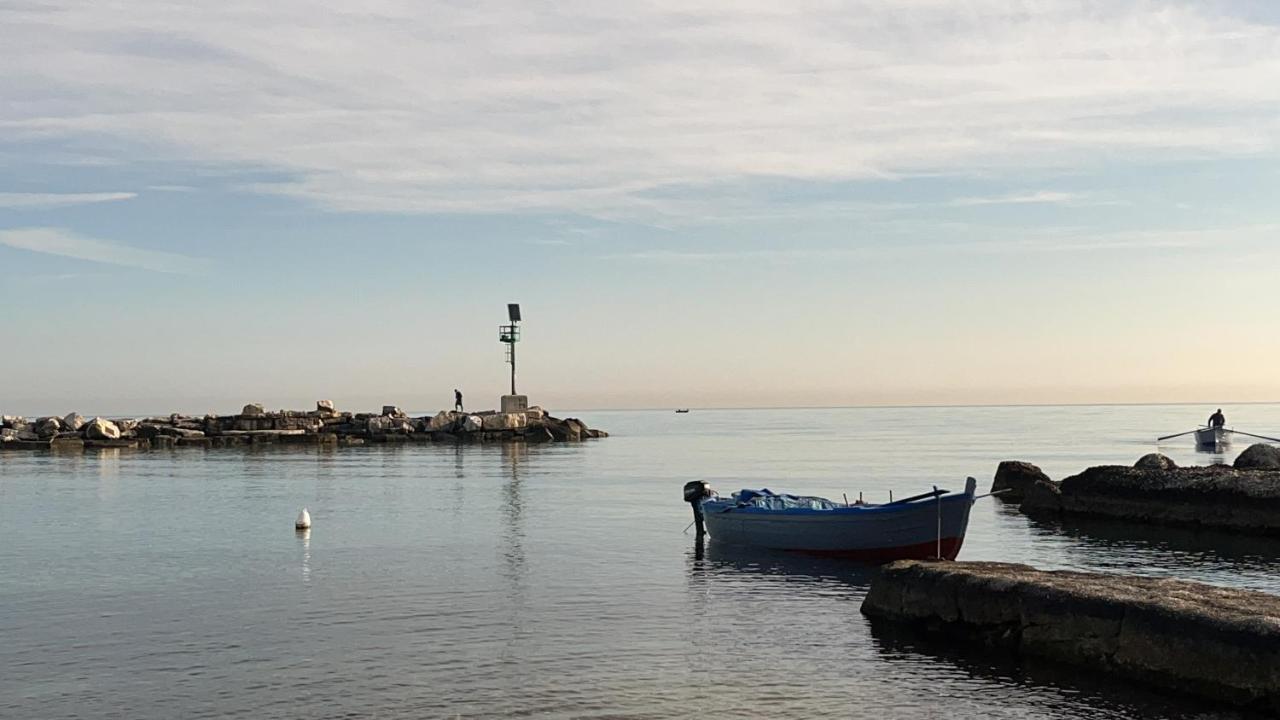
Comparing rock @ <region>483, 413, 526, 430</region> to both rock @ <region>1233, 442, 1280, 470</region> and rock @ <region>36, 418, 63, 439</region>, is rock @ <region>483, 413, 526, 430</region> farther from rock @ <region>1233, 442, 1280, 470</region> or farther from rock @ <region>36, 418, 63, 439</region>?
rock @ <region>1233, 442, 1280, 470</region>

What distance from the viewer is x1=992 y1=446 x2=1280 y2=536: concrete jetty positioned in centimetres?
3359

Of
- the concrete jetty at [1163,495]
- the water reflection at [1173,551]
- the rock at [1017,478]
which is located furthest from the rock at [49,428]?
the water reflection at [1173,551]

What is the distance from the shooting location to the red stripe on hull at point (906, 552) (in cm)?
2770

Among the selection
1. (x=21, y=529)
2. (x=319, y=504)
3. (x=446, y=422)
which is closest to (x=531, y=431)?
(x=446, y=422)

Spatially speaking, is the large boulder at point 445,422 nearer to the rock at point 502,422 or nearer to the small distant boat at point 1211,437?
the rock at point 502,422

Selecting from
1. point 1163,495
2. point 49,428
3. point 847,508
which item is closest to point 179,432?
point 49,428

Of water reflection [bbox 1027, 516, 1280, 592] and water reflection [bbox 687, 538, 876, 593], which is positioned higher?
water reflection [bbox 687, 538, 876, 593]

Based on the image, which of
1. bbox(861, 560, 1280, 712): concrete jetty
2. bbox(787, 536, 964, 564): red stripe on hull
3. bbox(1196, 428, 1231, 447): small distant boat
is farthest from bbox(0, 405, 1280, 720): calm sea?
bbox(1196, 428, 1231, 447): small distant boat

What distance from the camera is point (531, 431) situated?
107938 millimetres

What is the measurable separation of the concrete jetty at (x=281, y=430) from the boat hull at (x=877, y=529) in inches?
2912

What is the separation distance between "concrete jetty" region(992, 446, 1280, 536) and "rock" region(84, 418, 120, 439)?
7796 cm

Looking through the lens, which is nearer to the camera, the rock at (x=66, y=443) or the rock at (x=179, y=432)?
the rock at (x=66, y=443)

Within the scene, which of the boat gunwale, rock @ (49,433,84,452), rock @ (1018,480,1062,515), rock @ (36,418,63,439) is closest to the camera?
the boat gunwale

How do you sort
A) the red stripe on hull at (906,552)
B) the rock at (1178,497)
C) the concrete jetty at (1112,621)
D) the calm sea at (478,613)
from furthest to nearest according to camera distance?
the rock at (1178,497) → the red stripe on hull at (906,552) → the calm sea at (478,613) → the concrete jetty at (1112,621)
